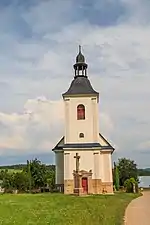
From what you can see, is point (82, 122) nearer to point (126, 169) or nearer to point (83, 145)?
point (83, 145)

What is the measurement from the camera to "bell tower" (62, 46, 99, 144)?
4966 centimetres

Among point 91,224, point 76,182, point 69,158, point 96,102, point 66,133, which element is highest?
point 96,102

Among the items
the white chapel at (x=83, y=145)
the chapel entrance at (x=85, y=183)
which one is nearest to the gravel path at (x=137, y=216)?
the white chapel at (x=83, y=145)

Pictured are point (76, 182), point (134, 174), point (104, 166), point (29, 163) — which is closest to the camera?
point (76, 182)

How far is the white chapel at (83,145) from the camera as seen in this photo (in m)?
48.0

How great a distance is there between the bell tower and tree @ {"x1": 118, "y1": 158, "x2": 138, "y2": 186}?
32.4m

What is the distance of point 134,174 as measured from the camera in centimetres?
7994

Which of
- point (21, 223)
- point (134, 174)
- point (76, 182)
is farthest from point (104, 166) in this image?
point (21, 223)

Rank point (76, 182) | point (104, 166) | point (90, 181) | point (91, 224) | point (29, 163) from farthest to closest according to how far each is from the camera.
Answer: point (29, 163)
point (104, 166)
point (90, 181)
point (76, 182)
point (91, 224)

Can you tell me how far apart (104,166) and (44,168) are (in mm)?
16959

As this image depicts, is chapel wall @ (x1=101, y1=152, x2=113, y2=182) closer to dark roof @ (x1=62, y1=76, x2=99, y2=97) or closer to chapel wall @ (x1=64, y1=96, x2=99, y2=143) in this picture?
chapel wall @ (x1=64, y1=96, x2=99, y2=143)

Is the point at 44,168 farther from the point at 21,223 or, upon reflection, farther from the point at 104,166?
the point at 21,223

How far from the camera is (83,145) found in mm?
48844

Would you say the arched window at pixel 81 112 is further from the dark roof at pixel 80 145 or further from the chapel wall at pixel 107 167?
the chapel wall at pixel 107 167
